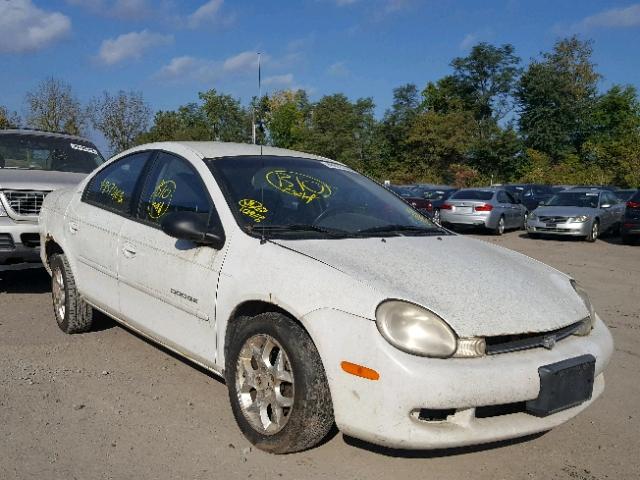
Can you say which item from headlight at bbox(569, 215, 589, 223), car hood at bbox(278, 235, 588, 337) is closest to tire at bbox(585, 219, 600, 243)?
headlight at bbox(569, 215, 589, 223)

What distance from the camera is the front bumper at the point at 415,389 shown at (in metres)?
2.56

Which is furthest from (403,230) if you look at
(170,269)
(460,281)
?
(170,269)

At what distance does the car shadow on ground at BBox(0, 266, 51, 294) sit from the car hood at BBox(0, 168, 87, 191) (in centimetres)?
85

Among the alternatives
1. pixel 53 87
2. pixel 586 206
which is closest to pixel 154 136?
pixel 53 87

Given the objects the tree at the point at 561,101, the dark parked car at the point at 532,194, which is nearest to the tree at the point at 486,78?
the tree at the point at 561,101

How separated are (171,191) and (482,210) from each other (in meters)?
14.6

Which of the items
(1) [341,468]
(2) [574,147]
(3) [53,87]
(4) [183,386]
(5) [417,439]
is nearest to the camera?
(5) [417,439]

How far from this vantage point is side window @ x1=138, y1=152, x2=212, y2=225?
3.72 m

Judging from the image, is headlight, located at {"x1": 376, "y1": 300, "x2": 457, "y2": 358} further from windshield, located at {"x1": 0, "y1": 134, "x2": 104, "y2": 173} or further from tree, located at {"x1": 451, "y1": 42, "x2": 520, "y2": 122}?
tree, located at {"x1": 451, "y1": 42, "x2": 520, "y2": 122}

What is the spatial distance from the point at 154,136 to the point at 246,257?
34.2m

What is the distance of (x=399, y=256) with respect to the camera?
10.5 ft

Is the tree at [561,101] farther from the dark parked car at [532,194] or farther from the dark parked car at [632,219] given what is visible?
the dark parked car at [632,219]

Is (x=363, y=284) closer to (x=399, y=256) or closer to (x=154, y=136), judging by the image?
(x=399, y=256)

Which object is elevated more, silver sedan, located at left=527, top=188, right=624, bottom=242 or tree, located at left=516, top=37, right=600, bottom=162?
tree, located at left=516, top=37, right=600, bottom=162
